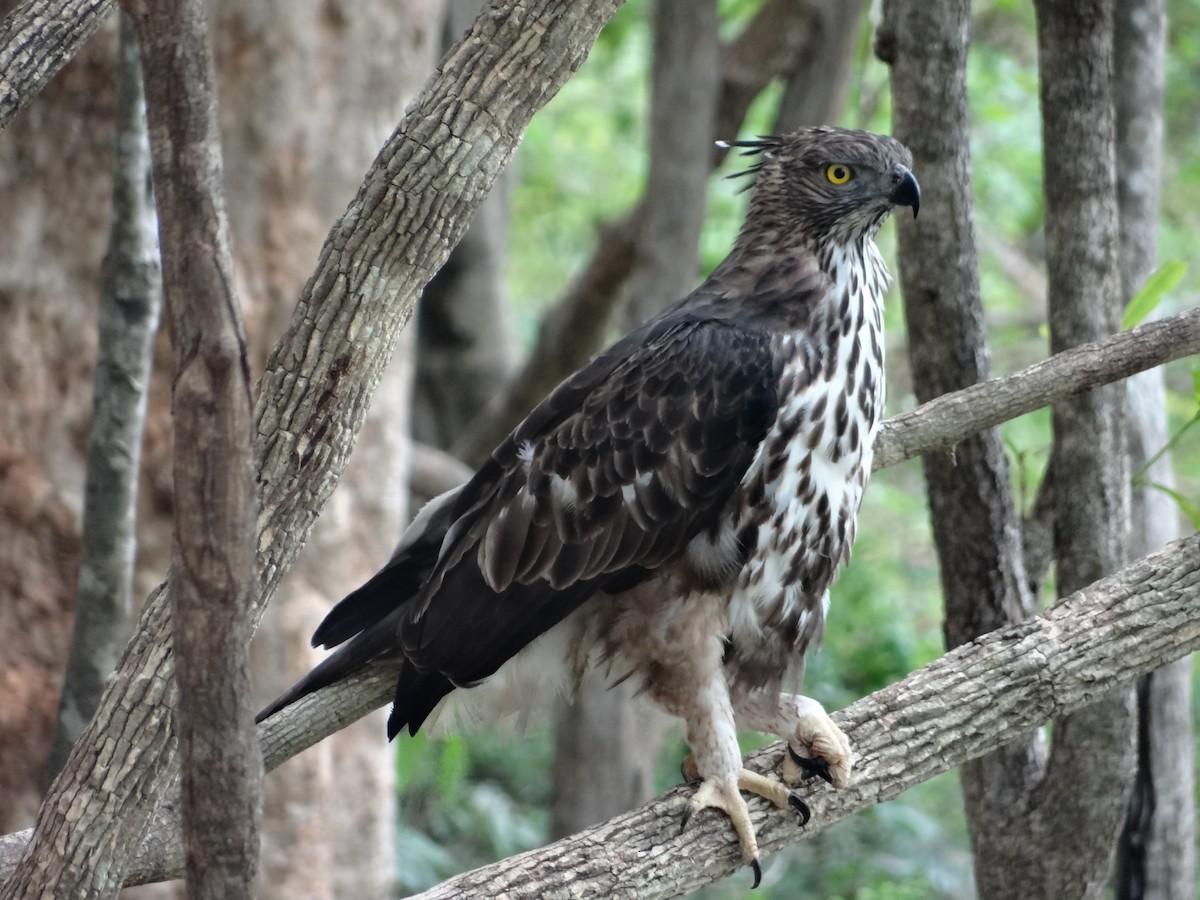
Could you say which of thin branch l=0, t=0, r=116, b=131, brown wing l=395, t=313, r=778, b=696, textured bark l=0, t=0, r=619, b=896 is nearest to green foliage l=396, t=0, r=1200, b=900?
brown wing l=395, t=313, r=778, b=696

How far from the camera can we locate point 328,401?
7.62 feet

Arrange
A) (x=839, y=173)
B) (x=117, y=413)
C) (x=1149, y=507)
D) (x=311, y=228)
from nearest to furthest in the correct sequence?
(x=839, y=173) → (x=117, y=413) → (x=1149, y=507) → (x=311, y=228)

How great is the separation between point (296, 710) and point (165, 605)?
1.68 feet

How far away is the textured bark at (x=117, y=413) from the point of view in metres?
3.64

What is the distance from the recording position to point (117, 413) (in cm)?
367

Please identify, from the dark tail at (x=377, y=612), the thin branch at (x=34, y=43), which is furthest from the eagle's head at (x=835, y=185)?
the thin branch at (x=34, y=43)

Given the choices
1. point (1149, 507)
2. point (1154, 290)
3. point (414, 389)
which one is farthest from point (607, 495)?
point (414, 389)

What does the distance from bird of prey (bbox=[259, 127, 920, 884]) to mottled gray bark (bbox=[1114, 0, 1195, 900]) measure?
1.08 metres

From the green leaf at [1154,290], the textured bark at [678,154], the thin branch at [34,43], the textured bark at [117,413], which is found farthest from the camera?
the textured bark at [678,154]

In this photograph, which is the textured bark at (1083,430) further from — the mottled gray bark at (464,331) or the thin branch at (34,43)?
the mottled gray bark at (464,331)

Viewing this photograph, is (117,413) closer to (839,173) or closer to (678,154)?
(839,173)

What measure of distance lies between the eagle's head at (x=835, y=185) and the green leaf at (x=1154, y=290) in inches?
23.4

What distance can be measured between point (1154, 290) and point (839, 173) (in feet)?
2.65

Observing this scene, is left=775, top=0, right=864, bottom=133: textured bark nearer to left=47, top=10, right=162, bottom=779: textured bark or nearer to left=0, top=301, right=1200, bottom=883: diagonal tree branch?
left=47, top=10, right=162, bottom=779: textured bark
